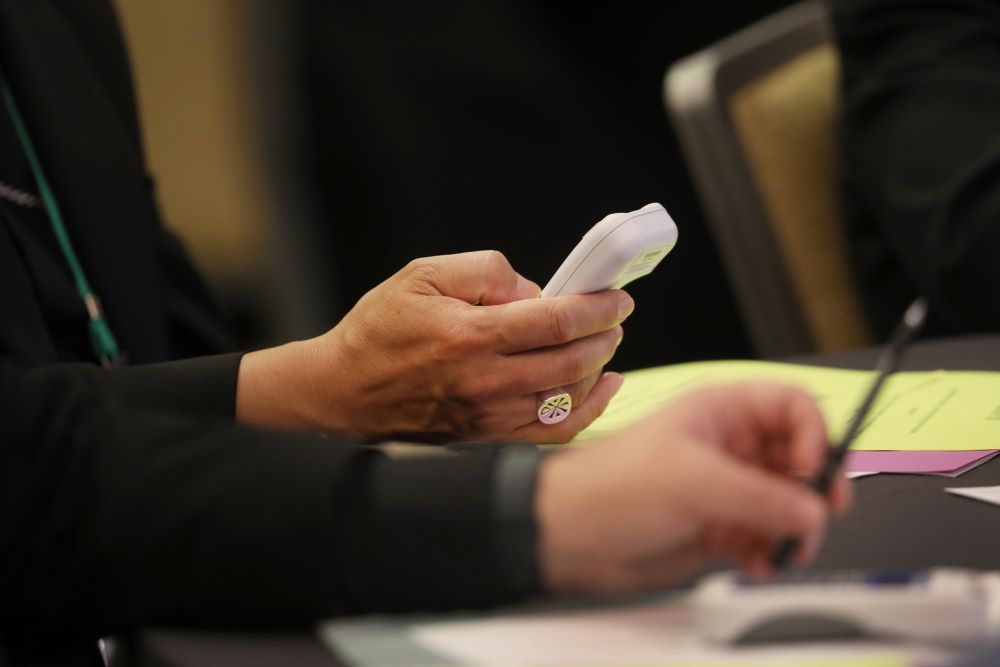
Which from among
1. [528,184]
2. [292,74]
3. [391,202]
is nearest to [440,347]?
[528,184]

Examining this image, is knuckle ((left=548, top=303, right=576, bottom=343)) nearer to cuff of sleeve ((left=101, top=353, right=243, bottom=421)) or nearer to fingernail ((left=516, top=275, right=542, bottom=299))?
fingernail ((left=516, top=275, right=542, bottom=299))

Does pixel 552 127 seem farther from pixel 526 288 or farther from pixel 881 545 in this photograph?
pixel 881 545

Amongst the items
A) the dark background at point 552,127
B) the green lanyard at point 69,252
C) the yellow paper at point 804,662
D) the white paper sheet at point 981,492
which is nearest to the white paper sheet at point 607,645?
the yellow paper at point 804,662

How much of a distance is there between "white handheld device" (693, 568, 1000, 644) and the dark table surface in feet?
0.35

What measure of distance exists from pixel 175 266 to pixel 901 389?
714 millimetres

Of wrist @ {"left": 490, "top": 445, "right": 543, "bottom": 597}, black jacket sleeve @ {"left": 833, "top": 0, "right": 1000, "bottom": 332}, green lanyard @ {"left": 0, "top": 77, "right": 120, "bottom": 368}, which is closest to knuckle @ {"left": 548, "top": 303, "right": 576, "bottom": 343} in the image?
wrist @ {"left": 490, "top": 445, "right": 543, "bottom": 597}

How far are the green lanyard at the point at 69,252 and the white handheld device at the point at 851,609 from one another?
716mm

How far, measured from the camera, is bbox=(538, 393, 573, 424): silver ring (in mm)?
809

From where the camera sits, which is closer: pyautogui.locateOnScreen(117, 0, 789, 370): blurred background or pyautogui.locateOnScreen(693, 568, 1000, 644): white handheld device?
pyautogui.locateOnScreen(693, 568, 1000, 644): white handheld device

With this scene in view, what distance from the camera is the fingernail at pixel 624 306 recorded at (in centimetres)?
79

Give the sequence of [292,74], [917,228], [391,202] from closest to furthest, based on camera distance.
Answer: [917,228], [391,202], [292,74]

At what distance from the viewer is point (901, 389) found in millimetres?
918

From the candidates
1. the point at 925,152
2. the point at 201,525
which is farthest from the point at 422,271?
the point at 925,152

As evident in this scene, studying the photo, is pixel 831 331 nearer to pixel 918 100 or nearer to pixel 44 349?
pixel 918 100
